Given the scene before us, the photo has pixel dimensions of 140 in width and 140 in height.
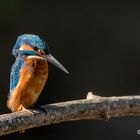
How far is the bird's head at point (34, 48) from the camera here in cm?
325

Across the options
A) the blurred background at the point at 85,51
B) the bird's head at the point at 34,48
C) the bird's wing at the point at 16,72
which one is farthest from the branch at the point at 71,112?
the blurred background at the point at 85,51

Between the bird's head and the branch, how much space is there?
26 cm

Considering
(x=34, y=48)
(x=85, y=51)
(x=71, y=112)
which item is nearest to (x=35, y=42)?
(x=34, y=48)

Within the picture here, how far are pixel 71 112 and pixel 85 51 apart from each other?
257 centimetres

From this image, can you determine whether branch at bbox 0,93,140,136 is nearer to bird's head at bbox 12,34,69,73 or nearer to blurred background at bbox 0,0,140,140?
bird's head at bbox 12,34,69,73

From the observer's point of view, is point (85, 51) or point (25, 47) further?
point (85, 51)

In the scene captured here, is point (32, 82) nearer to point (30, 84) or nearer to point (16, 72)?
point (30, 84)

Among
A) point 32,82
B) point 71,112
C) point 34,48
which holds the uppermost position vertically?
point 34,48

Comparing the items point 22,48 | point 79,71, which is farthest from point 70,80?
point 22,48

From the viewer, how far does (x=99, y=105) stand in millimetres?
3049

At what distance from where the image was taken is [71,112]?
9.78ft

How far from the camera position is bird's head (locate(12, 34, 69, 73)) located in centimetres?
325

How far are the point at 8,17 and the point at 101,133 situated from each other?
106 centimetres

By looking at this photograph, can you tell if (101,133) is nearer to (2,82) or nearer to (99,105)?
(2,82)
